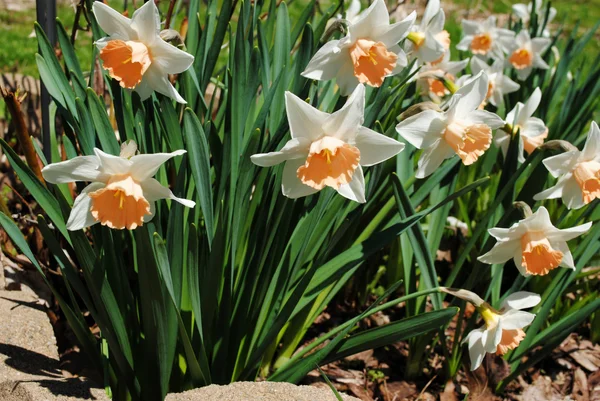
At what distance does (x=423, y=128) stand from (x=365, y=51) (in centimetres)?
25

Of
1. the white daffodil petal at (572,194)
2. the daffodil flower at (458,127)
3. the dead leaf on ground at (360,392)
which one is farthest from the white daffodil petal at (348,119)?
the dead leaf on ground at (360,392)

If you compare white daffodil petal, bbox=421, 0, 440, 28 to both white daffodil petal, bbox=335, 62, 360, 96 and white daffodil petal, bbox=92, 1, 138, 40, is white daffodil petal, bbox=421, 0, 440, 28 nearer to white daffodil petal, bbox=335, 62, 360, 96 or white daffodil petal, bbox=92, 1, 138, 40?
white daffodil petal, bbox=335, 62, 360, 96

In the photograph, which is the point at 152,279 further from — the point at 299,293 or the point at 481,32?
the point at 481,32

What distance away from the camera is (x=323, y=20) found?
2227 mm

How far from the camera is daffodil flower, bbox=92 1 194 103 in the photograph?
155 centimetres

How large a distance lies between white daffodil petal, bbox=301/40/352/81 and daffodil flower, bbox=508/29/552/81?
1.64m

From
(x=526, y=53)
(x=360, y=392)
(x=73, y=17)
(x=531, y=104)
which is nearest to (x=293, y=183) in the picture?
(x=360, y=392)

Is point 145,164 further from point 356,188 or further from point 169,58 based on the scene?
point 356,188

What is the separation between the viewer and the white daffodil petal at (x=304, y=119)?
4.88 feet

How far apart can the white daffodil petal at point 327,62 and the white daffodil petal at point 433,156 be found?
0.32 meters

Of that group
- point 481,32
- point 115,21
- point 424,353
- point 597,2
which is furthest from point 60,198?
point 597,2

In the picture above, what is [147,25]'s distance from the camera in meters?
1.57

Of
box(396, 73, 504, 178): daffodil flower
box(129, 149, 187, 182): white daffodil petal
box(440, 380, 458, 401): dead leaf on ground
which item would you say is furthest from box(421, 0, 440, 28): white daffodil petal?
box(129, 149, 187, 182): white daffodil petal

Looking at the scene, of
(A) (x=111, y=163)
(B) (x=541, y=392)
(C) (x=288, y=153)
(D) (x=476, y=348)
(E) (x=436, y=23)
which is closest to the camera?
(A) (x=111, y=163)
